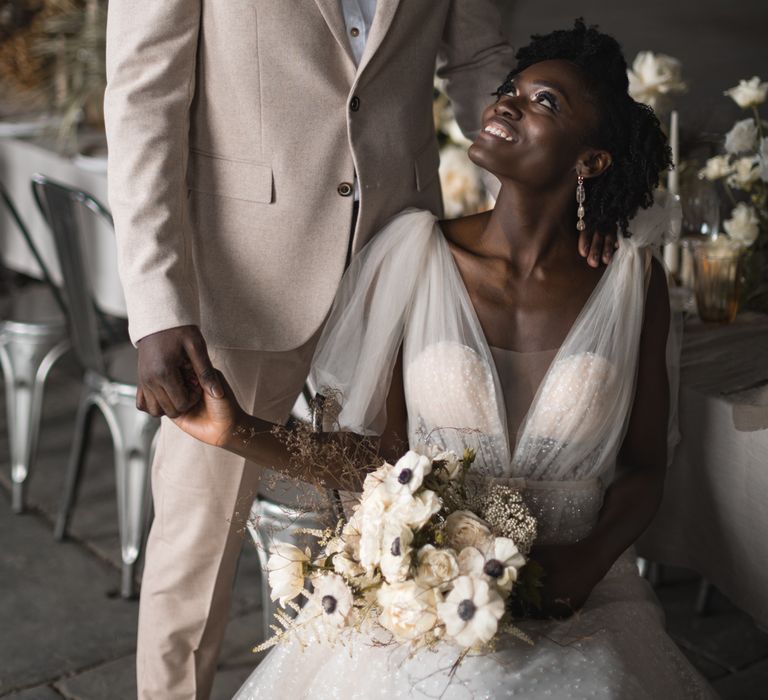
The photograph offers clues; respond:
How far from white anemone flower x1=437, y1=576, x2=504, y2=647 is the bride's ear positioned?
32.7 inches

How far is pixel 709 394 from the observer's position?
224 cm

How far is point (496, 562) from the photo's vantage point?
61.2 inches

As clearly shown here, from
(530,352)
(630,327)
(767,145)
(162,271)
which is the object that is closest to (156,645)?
(162,271)

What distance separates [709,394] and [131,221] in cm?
119

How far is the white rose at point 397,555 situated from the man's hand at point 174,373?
0.42 metres

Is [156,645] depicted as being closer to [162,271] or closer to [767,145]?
[162,271]

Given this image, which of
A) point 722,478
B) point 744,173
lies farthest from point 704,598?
point 744,173

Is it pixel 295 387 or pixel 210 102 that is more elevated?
pixel 210 102

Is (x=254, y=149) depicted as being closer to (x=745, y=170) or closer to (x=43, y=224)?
(x=745, y=170)

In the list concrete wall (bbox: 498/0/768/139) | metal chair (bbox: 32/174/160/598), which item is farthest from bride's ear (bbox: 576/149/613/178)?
concrete wall (bbox: 498/0/768/139)

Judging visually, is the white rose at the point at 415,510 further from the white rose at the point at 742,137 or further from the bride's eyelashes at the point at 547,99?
the white rose at the point at 742,137

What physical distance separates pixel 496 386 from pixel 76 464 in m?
1.94

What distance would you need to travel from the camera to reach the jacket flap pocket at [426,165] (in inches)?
88.0

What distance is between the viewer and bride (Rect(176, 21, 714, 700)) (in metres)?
1.94
